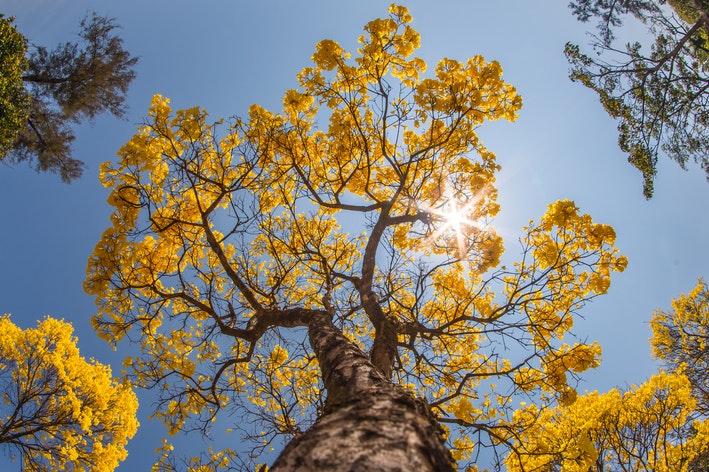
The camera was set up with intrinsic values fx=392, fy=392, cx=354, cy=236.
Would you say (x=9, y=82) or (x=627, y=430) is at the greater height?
(x=9, y=82)

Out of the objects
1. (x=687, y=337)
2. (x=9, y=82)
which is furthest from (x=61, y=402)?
(x=687, y=337)

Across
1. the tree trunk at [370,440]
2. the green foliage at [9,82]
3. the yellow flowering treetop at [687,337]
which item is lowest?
the tree trunk at [370,440]

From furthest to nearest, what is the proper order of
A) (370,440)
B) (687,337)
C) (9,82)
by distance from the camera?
1. (687,337)
2. (9,82)
3. (370,440)

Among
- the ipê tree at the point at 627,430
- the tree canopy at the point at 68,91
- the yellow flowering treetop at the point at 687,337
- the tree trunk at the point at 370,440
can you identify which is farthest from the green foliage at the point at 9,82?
the yellow flowering treetop at the point at 687,337

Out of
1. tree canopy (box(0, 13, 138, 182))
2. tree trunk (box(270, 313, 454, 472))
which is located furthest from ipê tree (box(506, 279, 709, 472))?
tree canopy (box(0, 13, 138, 182))

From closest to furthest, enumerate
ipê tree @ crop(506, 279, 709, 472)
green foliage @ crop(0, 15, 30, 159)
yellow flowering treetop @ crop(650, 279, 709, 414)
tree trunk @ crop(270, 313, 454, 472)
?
tree trunk @ crop(270, 313, 454, 472) < ipê tree @ crop(506, 279, 709, 472) < green foliage @ crop(0, 15, 30, 159) < yellow flowering treetop @ crop(650, 279, 709, 414)

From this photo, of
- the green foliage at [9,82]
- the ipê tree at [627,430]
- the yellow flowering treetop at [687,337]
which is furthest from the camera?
the yellow flowering treetop at [687,337]

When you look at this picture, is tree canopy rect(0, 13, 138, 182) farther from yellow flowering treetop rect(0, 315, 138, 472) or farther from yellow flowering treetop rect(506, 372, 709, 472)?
yellow flowering treetop rect(506, 372, 709, 472)

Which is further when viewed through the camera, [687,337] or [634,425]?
[687,337]

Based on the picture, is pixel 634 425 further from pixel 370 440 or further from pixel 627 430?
pixel 370 440

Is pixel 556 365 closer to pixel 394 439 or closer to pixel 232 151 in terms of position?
pixel 394 439

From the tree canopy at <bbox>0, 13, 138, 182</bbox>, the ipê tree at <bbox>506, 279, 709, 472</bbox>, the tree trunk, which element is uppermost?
the tree canopy at <bbox>0, 13, 138, 182</bbox>

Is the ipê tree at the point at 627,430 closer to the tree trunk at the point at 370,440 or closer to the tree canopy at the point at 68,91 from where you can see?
the tree trunk at the point at 370,440

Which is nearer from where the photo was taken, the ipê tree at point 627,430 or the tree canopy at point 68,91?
the ipê tree at point 627,430
